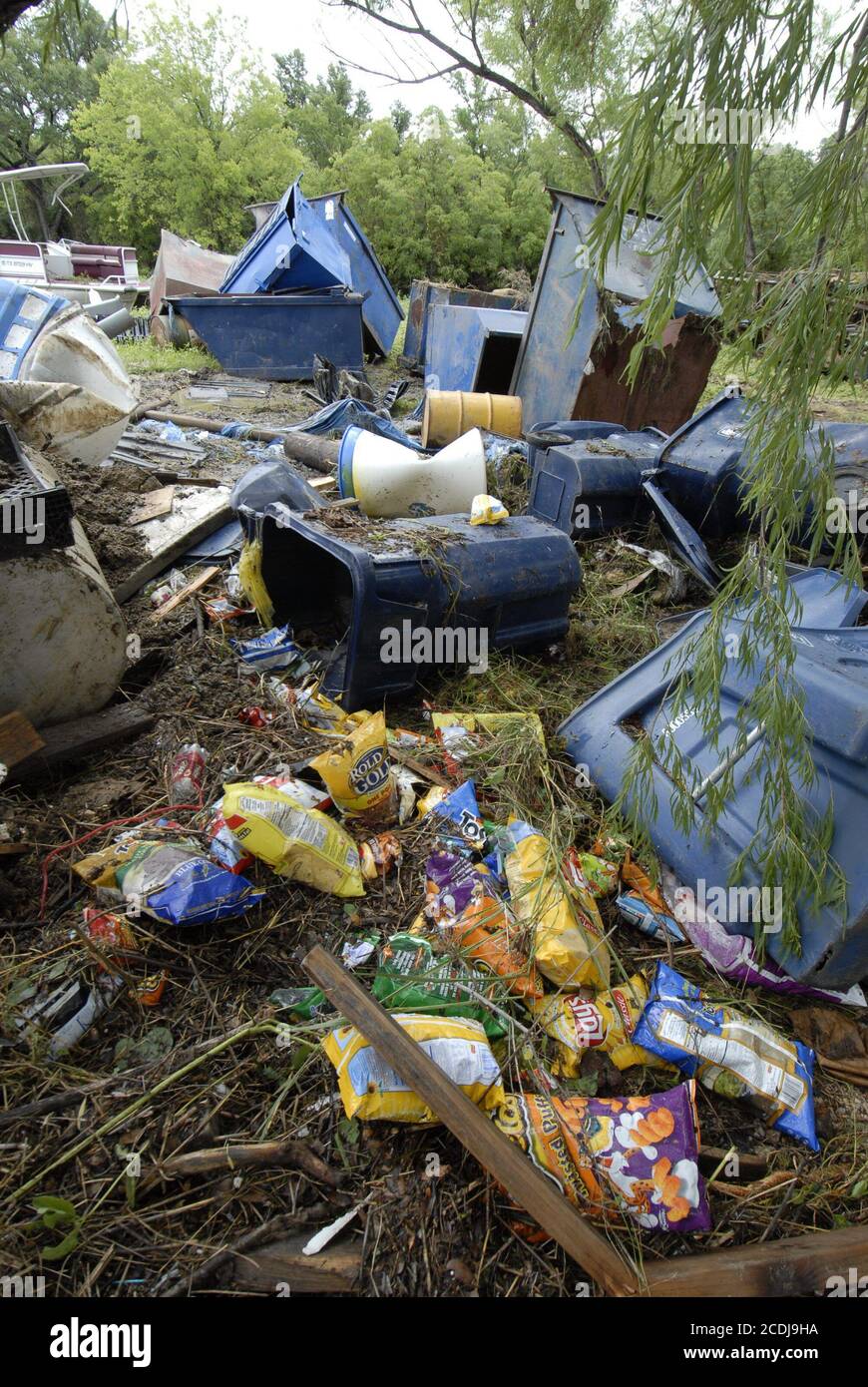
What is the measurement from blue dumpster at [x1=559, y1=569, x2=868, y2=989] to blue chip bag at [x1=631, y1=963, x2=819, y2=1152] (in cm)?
23

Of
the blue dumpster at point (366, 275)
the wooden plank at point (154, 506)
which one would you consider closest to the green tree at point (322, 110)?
the blue dumpster at point (366, 275)

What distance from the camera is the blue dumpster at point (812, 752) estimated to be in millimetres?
1866

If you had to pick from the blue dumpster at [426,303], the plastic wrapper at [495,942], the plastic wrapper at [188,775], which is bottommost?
the plastic wrapper at [495,942]

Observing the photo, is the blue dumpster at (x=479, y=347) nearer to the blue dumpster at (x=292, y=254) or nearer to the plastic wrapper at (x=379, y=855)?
the blue dumpster at (x=292, y=254)

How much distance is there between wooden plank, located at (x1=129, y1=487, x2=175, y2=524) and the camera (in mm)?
4379

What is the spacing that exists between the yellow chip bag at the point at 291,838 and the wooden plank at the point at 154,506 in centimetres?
286

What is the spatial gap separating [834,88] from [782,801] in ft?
5.02

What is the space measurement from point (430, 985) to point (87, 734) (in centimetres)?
169

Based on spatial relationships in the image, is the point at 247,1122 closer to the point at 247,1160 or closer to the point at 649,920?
the point at 247,1160

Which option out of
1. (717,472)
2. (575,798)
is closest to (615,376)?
(717,472)

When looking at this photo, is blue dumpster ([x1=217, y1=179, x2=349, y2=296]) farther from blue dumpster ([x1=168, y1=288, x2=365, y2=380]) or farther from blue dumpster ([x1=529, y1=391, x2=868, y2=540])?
Answer: blue dumpster ([x1=529, y1=391, x2=868, y2=540])

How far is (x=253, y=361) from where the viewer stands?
9.59 meters

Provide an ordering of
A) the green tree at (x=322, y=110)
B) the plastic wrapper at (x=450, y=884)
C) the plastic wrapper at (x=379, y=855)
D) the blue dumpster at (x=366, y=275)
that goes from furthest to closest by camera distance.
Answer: the green tree at (x=322, y=110), the blue dumpster at (x=366, y=275), the plastic wrapper at (x=379, y=855), the plastic wrapper at (x=450, y=884)

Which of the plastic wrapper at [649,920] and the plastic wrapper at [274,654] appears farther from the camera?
the plastic wrapper at [274,654]
